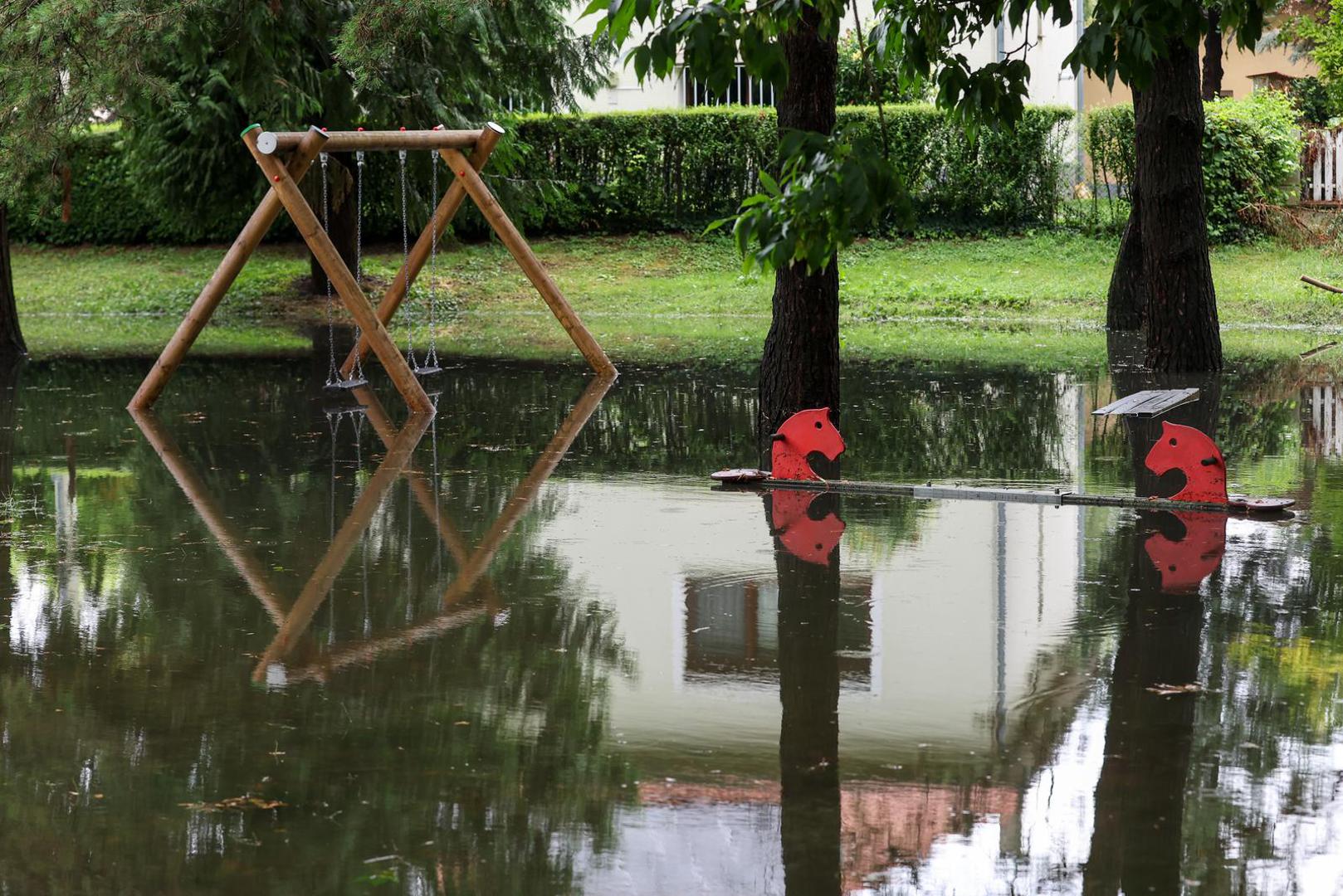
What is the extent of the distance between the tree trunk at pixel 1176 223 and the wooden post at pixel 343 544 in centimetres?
729

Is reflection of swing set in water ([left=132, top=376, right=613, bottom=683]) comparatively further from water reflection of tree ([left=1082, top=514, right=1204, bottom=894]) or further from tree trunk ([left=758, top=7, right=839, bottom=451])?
water reflection of tree ([left=1082, top=514, right=1204, bottom=894])

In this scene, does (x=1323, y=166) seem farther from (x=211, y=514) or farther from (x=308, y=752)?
(x=308, y=752)

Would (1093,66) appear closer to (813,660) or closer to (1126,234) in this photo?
(813,660)

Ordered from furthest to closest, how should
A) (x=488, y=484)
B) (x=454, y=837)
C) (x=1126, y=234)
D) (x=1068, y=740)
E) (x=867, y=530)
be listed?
(x=1126, y=234), (x=488, y=484), (x=867, y=530), (x=1068, y=740), (x=454, y=837)

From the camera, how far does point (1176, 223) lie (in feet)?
52.9

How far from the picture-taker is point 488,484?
10883 millimetres

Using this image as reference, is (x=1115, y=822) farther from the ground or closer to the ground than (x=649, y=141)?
closer to the ground

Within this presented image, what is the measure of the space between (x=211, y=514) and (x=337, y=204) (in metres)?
13.0

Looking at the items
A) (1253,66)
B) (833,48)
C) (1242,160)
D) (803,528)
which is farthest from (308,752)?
(1253,66)

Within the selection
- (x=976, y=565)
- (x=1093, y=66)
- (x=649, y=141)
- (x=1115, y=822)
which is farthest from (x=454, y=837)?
(x=649, y=141)

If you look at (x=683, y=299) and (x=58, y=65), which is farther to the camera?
(x=683, y=299)

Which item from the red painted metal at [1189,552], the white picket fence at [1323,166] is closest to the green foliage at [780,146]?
the red painted metal at [1189,552]

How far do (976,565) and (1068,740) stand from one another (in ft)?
8.55

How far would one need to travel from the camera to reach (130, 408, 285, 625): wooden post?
795 centimetres
